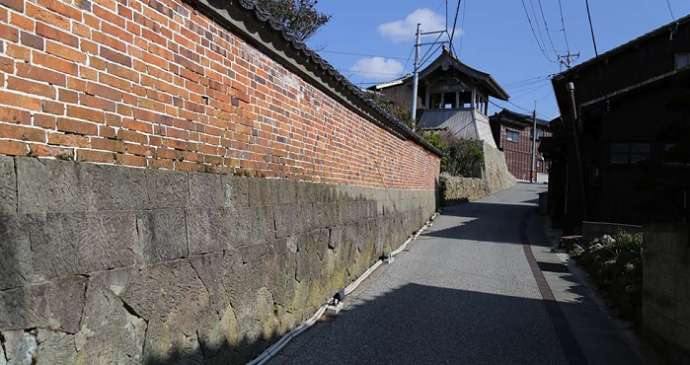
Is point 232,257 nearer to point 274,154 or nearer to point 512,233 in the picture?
point 274,154

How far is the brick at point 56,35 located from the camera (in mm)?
2322

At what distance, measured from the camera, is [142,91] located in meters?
3.01

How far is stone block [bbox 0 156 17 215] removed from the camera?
6.94 feet

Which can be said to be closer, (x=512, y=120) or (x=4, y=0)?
(x=4, y=0)

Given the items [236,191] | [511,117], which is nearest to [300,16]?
[236,191]

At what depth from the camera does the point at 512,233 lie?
15.2 m

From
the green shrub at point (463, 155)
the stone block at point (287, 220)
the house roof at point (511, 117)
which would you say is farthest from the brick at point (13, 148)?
the house roof at point (511, 117)

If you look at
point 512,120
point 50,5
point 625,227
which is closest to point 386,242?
point 625,227

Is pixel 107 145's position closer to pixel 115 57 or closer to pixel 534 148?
pixel 115 57

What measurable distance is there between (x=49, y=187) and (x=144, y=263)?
78 centimetres

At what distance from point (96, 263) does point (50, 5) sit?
49.1 inches

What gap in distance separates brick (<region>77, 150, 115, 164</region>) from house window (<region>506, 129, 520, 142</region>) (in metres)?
45.4

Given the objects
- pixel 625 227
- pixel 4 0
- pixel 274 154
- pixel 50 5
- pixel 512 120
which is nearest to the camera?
pixel 4 0

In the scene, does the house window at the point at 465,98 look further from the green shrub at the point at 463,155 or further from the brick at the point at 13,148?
the brick at the point at 13,148
